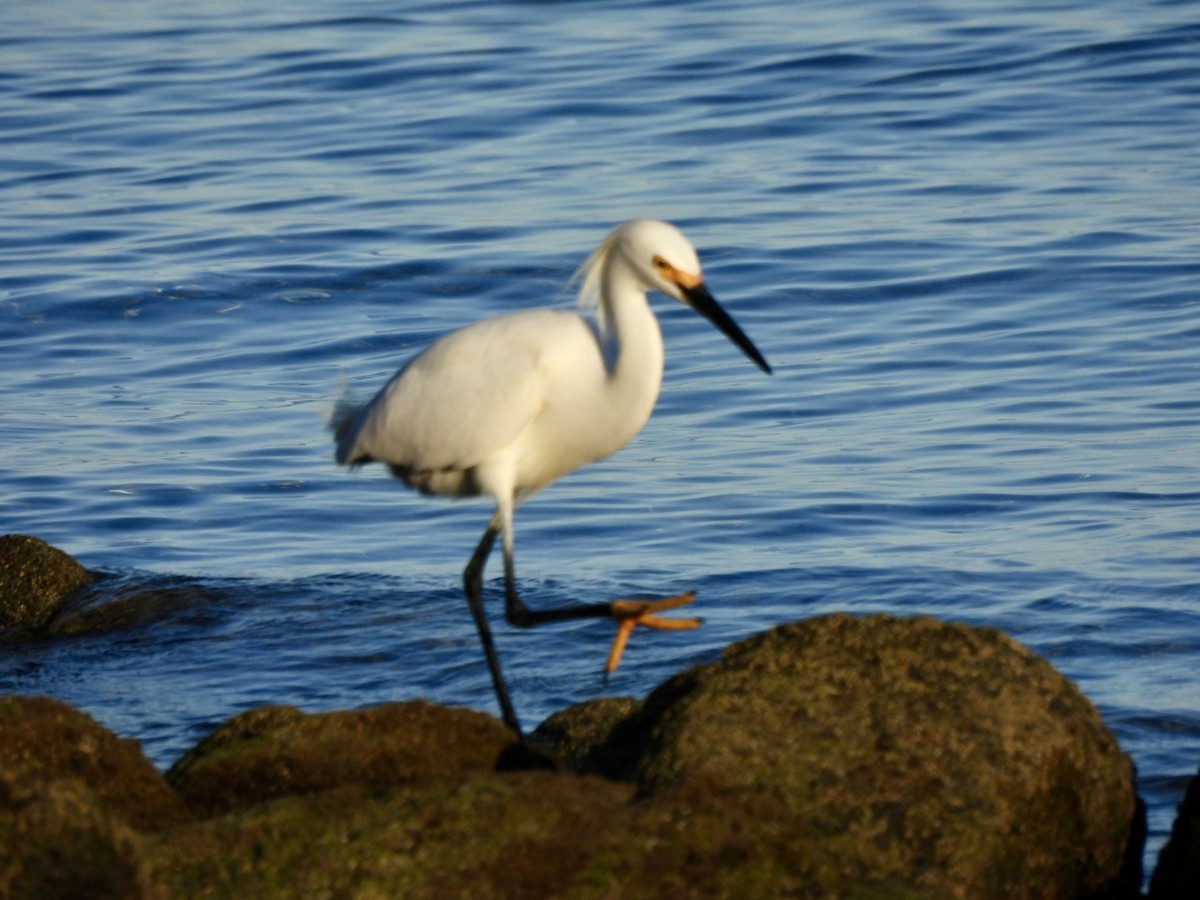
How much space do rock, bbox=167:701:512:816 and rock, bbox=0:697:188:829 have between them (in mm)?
110

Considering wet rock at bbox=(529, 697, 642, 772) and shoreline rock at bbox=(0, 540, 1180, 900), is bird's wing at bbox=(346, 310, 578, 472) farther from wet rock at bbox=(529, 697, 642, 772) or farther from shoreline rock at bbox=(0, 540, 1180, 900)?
shoreline rock at bbox=(0, 540, 1180, 900)

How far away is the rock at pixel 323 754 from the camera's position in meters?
4.61

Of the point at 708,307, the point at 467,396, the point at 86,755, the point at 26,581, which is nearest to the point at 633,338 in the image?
the point at 708,307

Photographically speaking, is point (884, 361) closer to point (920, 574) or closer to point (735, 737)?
point (920, 574)

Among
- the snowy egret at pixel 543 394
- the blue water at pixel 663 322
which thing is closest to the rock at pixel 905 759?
the blue water at pixel 663 322

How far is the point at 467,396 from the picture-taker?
233 inches

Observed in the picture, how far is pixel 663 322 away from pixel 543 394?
6080mm

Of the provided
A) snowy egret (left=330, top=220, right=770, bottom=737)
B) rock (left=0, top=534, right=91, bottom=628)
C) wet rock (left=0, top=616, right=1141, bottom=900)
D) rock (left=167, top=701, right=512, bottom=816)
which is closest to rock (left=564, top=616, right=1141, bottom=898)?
wet rock (left=0, top=616, right=1141, bottom=900)

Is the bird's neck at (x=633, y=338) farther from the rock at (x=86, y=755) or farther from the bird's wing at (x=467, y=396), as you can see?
the rock at (x=86, y=755)

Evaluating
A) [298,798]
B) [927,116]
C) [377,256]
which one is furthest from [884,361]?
[298,798]

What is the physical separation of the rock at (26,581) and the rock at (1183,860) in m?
4.89

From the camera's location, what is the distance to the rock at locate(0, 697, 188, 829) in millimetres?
4504

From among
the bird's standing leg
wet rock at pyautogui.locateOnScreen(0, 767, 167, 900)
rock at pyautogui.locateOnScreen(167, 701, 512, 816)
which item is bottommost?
the bird's standing leg

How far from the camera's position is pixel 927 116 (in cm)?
1611
